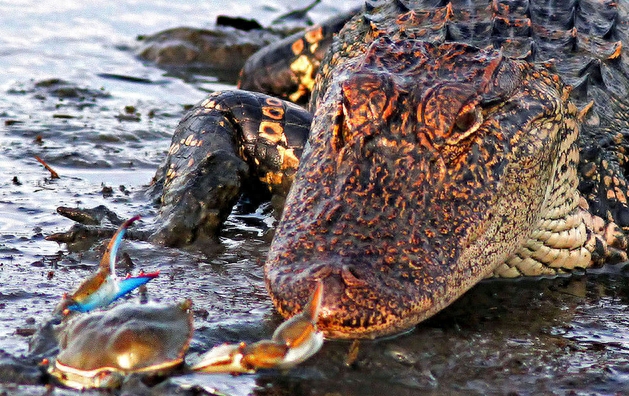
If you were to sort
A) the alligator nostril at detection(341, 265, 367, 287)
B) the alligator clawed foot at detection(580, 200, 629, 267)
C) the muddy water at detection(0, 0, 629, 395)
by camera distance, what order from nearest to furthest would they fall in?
the alligator nostril at detection(341, 265, 367, 287), the muddy water at detection(0, 0, 629, 395), the alligator clawed foot at detection(580, 200, 629, 267)

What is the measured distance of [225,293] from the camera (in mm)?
4582

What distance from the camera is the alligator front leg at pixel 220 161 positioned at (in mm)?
5270

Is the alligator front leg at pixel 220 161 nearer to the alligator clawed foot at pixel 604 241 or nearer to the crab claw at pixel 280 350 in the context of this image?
the alligator clawed foot at pixel 604 241

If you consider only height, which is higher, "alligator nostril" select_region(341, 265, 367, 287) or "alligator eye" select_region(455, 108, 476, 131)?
"alligator eye" select_region(455, 108, 476, 131)

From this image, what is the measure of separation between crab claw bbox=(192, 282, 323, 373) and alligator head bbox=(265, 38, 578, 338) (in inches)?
6.5

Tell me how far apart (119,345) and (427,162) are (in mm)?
1428

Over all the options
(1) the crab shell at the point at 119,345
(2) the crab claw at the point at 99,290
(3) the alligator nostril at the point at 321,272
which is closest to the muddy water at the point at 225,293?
(1) the crab shell at the point at 119,345

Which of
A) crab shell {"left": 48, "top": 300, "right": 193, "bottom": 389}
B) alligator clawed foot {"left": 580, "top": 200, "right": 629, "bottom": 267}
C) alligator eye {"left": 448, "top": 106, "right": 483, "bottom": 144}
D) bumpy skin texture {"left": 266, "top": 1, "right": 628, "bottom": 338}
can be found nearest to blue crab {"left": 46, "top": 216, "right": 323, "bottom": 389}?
crab shell {"left": 48, "top": 300, "right": 193, "bottom": 389}

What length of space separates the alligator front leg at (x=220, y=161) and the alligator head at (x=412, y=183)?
965 millimetres

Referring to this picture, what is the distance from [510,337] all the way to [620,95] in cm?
216

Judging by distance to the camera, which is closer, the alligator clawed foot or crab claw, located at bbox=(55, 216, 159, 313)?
crab claw, located at bbox=(55, 216, 159, 313)

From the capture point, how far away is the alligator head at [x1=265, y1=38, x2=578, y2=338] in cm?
369

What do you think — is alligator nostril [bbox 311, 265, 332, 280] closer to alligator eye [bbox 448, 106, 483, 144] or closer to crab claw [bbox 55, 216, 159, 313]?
crab claw [bbox 55, 216, 159, 313]

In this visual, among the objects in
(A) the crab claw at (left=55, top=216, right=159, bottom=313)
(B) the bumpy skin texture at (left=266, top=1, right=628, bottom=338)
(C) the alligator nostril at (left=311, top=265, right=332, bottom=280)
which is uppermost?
(B) the bumpy skin texture at (left=266, top=1, right=628, bottom=338)
